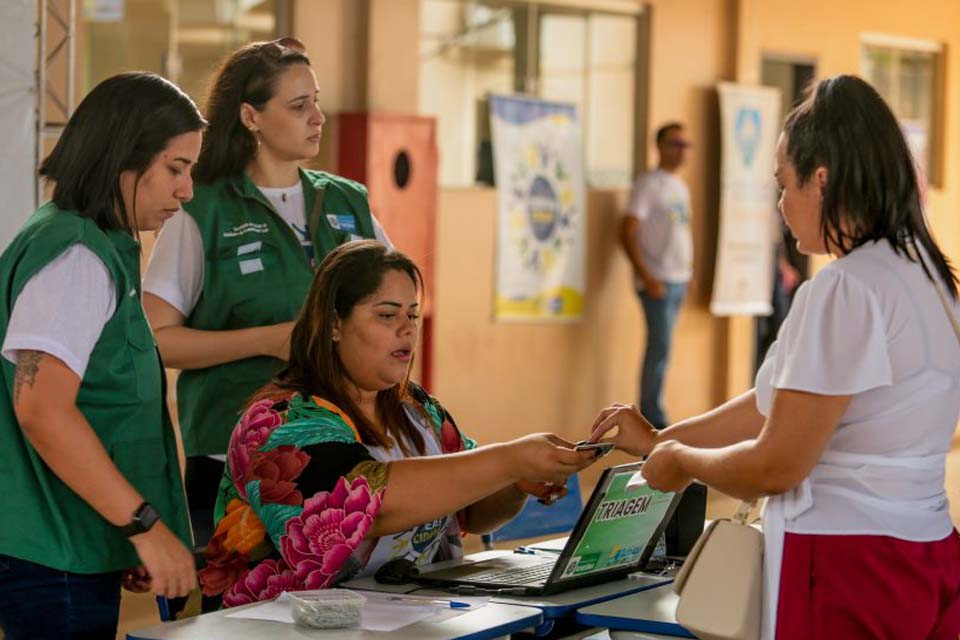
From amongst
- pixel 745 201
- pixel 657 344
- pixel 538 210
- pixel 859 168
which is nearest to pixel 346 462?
pixel 859 168

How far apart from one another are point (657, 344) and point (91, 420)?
6.96 m

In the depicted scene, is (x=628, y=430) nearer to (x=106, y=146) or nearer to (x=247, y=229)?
(x=247, y=229)

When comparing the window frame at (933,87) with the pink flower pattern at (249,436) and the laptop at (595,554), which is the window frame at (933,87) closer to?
the laptop at (595,554)

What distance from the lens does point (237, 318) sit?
3.34 m

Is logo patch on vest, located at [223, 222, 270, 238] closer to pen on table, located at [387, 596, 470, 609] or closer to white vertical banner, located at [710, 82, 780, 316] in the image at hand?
pen on table, located at [387, 596, 470, 609]

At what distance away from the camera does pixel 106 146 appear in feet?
8.32

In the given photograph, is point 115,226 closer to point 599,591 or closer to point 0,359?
point 0,359

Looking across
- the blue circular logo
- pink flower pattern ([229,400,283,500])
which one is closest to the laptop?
pink flower pattern ([229,400,283,500])

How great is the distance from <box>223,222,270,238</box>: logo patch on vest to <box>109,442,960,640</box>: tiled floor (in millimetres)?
1862

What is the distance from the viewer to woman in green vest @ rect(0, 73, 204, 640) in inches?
95.5

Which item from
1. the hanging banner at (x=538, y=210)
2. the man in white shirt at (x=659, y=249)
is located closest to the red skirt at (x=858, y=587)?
the hanging banner at (x=538, y=210)

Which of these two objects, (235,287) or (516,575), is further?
(235,287)

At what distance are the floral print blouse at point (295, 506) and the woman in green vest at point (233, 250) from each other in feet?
1.72

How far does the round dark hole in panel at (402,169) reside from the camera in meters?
7.64
